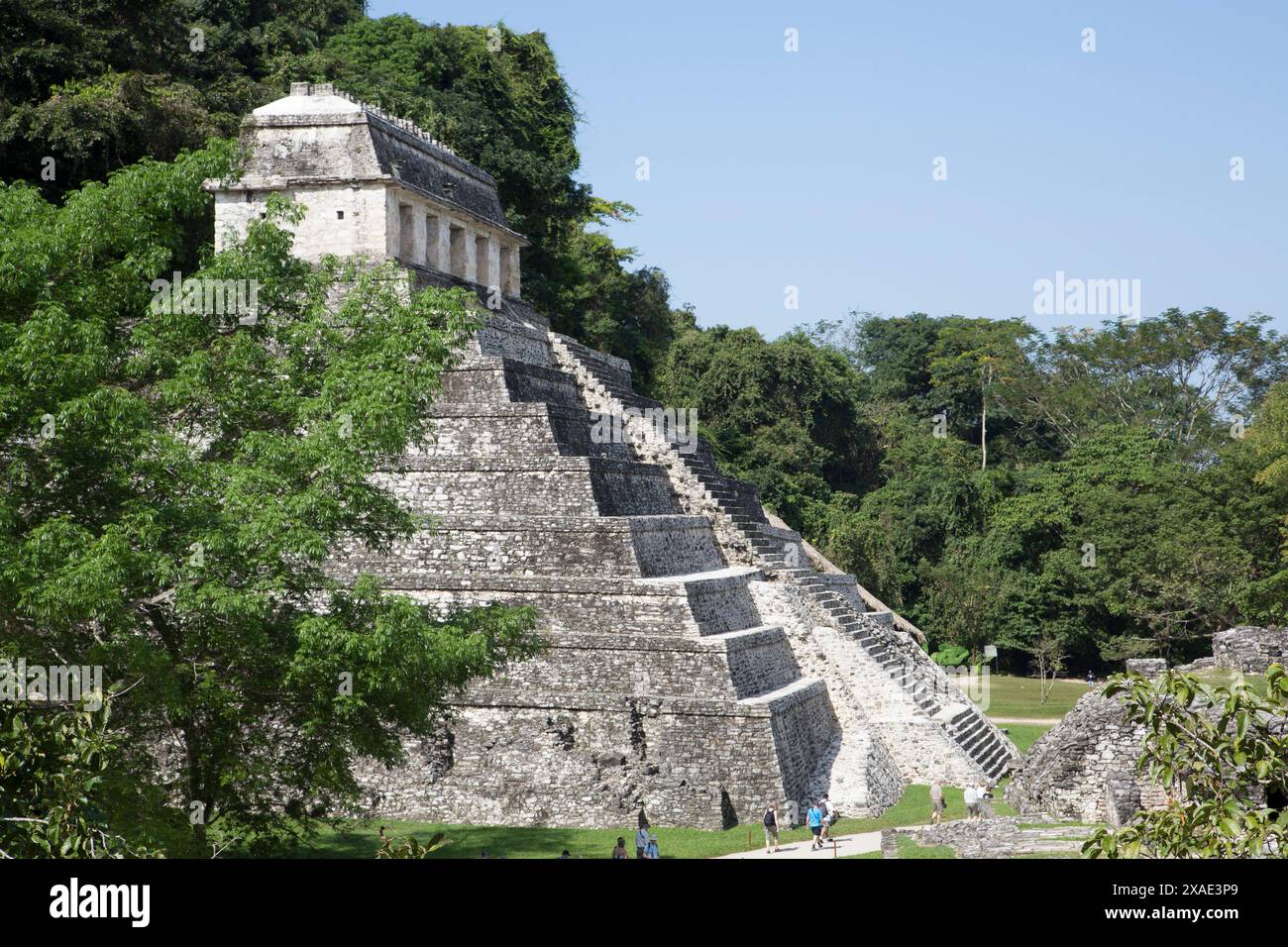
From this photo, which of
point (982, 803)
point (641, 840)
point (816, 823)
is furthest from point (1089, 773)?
point (641, 840)

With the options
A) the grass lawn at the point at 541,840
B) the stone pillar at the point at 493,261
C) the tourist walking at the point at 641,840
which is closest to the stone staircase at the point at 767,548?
the stone pillar at the point at 493,261

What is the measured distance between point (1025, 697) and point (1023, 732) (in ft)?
23.1

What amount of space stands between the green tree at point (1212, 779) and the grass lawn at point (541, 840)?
976 centimetres

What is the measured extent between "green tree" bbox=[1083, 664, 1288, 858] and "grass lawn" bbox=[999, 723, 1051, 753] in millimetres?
18811

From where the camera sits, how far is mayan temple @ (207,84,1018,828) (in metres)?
18.6

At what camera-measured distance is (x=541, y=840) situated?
57.6 feet

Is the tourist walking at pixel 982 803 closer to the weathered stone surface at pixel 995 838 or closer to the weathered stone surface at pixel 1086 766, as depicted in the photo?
the weathered stone surface at pixel 1086 766

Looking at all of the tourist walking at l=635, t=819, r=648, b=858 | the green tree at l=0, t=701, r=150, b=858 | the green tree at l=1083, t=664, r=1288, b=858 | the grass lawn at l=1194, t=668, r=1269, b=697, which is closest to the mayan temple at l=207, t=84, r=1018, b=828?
the tourist walking at l=635, t=819, r=648, b=858

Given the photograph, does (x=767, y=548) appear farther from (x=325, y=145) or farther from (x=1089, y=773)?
(x=325, y=145)

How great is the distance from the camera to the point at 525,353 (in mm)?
25250

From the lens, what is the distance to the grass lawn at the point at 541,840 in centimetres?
1684

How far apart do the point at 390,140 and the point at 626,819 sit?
12.0 m
